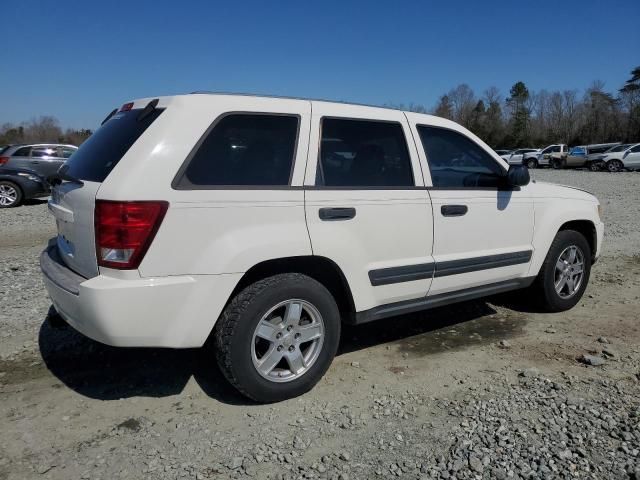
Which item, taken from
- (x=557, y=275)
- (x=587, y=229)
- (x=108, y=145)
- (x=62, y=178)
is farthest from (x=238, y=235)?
(x=587, y=229)

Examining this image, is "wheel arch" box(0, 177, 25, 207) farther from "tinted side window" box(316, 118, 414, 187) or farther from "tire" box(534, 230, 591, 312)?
"tire" box(534, 230, 591, 312)

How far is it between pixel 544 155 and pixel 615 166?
7945mm

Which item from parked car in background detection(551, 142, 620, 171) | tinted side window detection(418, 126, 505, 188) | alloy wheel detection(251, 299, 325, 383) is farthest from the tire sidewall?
parked car in background detection(551, 142, 620, 171)

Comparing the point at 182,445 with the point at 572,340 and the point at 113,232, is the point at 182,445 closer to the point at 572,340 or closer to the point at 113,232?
the point at 113,232

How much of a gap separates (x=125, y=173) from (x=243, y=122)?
2.56ft

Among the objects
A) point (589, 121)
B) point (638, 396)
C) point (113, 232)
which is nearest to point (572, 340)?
point (638, 396)

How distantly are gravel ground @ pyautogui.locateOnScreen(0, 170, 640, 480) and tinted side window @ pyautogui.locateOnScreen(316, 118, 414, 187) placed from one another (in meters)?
1.41

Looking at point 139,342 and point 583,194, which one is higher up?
point 583,194

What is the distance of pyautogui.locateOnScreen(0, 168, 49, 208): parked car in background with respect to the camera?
1235cm

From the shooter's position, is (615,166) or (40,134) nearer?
(615,166)

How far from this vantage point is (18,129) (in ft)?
212

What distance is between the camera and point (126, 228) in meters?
2.61

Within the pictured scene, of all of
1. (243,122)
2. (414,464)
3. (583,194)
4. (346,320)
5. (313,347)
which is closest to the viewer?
(414,464)

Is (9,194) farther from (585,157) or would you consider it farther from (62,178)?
(585,157)
